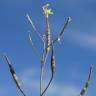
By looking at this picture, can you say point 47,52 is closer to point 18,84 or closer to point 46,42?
point 46,42

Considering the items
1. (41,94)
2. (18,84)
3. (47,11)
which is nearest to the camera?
(41,94)

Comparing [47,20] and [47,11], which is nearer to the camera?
[47,20]

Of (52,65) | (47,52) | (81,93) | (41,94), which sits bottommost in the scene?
(81,93)

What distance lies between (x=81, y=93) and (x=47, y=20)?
126 centimetres

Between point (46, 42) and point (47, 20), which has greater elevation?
point (47, 20)

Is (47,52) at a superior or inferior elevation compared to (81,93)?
superior

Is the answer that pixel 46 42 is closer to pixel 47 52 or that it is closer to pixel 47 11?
pixel 47 52

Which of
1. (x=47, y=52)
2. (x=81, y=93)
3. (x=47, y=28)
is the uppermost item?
(x=47, y=28)

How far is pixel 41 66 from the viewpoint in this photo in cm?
352

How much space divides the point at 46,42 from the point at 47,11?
27.4 inches

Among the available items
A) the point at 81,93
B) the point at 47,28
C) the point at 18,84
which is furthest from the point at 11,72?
the point at 81,93

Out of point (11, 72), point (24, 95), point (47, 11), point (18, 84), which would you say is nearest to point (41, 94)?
point (24, 95)

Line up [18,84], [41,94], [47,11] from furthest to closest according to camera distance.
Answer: [47,11] → [18,84] → [41,94]

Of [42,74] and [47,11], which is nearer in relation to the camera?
[42,74]
